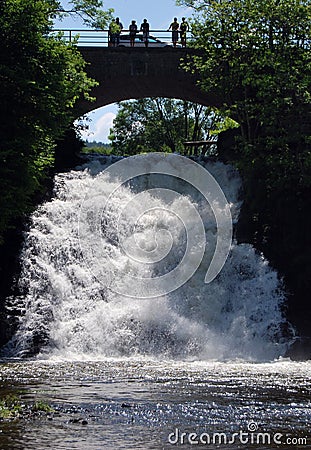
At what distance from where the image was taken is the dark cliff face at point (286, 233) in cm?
2791

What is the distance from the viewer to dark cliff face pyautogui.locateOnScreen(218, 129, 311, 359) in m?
27.9

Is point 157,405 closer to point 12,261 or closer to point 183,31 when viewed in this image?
point 12,261

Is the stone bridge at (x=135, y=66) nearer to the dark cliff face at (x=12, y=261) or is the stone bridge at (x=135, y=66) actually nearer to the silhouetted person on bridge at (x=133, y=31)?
the silhouetted person on bridge at (x=133, y=31)

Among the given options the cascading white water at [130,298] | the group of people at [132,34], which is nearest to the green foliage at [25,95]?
the cascading white water at [130,298]

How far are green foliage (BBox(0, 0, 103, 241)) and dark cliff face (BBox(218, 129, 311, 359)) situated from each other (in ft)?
27.6

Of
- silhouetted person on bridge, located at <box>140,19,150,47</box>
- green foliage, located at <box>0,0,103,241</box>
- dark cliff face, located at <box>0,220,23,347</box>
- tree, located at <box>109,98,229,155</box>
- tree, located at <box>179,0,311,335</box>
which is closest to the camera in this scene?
green foliage, located at <box>0,0,103,241</box>

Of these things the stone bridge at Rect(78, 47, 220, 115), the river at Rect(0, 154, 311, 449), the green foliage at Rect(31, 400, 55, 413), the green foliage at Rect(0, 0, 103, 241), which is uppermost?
the stone bridge at Rect(78, 47, 220, 115)

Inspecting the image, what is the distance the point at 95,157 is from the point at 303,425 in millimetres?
27026

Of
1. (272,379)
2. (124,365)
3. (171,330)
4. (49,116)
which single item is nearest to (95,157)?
(49,116)

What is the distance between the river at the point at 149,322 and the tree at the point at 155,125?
24105mm

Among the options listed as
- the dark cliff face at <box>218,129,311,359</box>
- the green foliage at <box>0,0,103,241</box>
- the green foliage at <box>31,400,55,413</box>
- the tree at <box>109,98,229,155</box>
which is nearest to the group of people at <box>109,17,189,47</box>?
the dark cliff face at <box>218,129,311,359</box>

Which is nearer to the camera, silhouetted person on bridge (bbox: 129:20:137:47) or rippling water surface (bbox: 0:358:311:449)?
rippling water surface (bbox: 0:358:311:449)

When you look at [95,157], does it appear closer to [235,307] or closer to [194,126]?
[235,307]

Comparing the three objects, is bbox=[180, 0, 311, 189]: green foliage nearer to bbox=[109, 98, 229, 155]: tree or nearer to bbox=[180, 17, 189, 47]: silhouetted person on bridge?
bbox=[180, 17, 189, 47]: silhouetted person on bridge
